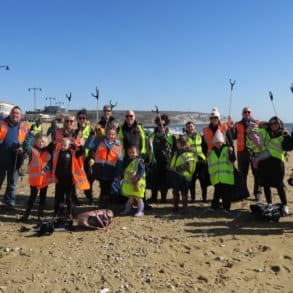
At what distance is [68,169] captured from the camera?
263 inches

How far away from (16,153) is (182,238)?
12.9 ft

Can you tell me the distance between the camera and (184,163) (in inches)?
291

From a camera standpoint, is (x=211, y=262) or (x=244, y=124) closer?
(x=211, y=262)

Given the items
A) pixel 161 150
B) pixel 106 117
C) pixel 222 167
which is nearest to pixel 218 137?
pixel 222 167

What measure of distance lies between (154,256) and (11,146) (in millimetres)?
4088

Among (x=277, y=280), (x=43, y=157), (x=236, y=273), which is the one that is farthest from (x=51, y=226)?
(x=277, y=280)

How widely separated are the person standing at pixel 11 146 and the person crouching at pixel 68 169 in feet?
4.05

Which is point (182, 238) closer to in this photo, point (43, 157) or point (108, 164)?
point (108, 164)

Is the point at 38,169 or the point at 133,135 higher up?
the point at 133,135

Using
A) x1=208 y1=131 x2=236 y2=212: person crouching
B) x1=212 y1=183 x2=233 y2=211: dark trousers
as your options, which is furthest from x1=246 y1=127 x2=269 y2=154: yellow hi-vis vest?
x1=212 y1=183 x2=233 y2=211: dark trousers

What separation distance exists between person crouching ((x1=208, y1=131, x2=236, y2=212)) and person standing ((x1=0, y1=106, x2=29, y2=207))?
4.10m

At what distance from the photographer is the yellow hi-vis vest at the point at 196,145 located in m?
8.02

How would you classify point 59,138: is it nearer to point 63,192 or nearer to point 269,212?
point 63,192

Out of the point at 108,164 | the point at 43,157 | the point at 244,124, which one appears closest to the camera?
the point at 43,157
